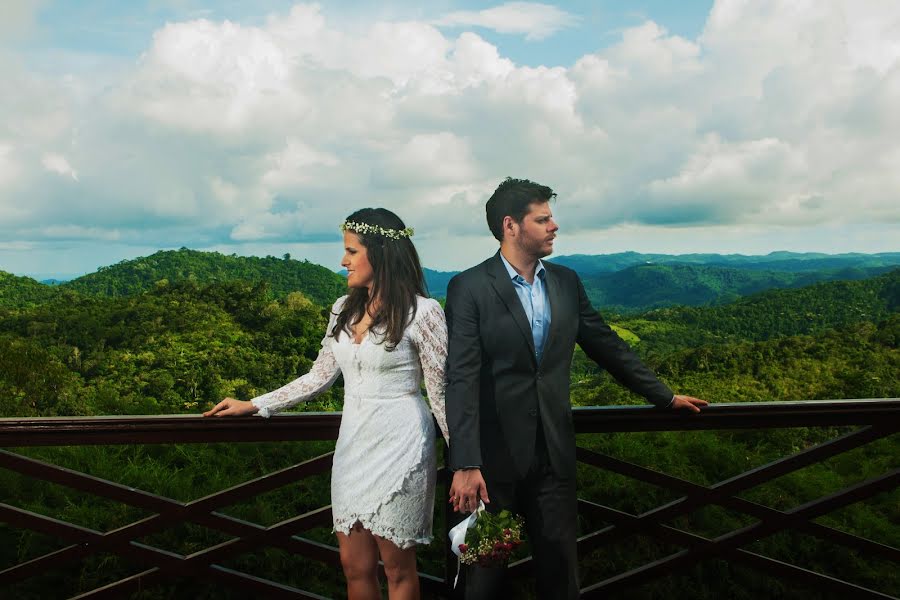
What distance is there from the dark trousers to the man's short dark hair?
0.57m

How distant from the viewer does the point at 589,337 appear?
6.67 ft

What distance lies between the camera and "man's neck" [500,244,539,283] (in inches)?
74.8

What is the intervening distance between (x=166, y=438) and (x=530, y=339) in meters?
1.09

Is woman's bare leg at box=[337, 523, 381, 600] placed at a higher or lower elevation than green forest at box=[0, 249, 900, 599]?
higher

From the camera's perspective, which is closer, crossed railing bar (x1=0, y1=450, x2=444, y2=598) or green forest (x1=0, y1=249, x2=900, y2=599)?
crossed railing bar (x1=0, y1=450, x2=444, y2=598)

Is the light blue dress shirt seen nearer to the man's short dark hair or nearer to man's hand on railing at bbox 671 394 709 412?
the man's short dark hair

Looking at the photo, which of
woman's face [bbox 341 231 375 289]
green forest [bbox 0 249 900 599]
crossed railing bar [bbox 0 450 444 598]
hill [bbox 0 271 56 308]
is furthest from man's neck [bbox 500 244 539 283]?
hill [bbox 0 271 56 308]

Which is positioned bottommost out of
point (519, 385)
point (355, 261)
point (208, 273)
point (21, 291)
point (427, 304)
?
point (519, 385)

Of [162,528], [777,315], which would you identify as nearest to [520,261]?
[162,528]

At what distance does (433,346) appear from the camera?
1.80 m

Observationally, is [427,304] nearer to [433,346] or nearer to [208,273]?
[433,346]

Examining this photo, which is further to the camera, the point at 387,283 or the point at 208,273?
the point at 208,273

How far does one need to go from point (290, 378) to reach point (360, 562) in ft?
86.1

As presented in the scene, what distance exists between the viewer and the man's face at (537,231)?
1836 millimetres
